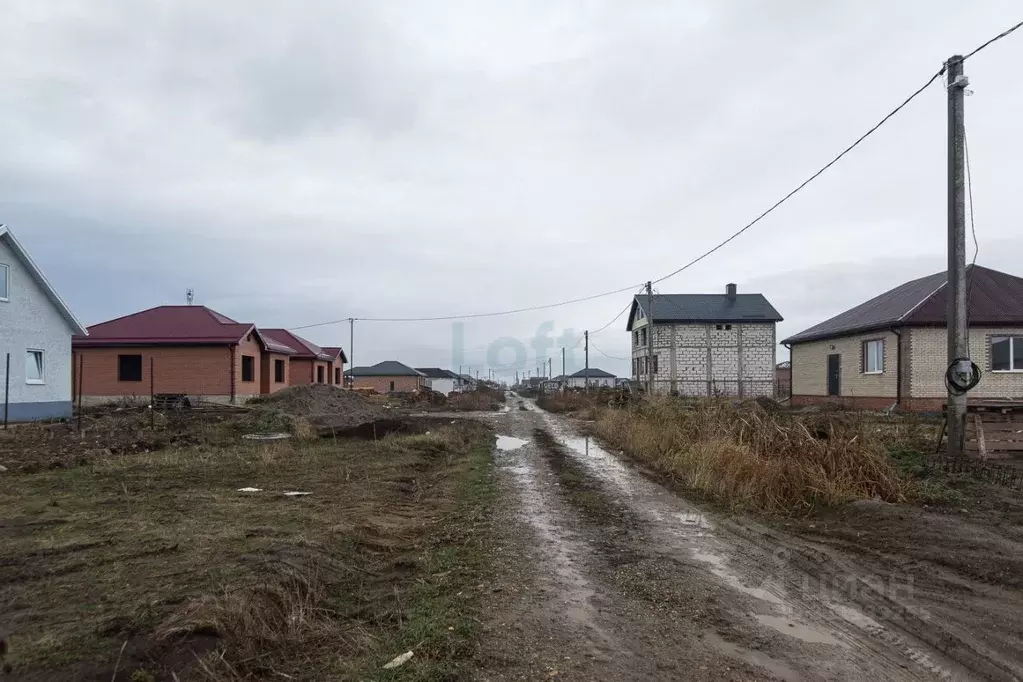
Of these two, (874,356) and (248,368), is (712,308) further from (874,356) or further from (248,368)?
(248,368)

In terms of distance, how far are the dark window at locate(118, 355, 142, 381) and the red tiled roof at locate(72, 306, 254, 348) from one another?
71 centimetres

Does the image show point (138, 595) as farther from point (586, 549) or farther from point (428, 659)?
point (586, 549)

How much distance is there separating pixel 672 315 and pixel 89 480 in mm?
36272

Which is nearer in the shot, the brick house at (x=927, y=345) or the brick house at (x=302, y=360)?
the brick house at (x=927, y=345)

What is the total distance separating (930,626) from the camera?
4.06 metres

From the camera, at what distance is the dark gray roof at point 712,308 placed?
135 feet

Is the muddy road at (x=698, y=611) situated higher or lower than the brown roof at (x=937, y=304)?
lower

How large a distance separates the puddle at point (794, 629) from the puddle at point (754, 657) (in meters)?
0.41

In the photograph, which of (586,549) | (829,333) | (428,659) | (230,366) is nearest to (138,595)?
A: (428,659)

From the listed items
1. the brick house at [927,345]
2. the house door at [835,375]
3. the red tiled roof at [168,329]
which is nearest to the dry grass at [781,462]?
the brick house at [927,345]

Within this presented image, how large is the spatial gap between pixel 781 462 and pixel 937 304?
59.0 ft

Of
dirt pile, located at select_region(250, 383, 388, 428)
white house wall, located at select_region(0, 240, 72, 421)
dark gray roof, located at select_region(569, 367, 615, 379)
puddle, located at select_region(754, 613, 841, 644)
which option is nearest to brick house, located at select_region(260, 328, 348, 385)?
dirt pile, located at select_region(250, 383, 388, 428)

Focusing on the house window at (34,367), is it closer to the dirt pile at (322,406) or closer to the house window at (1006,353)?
the dirt pile at (322,406)

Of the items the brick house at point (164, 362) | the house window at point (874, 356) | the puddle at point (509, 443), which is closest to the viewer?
the puddle at point (509, 443)
